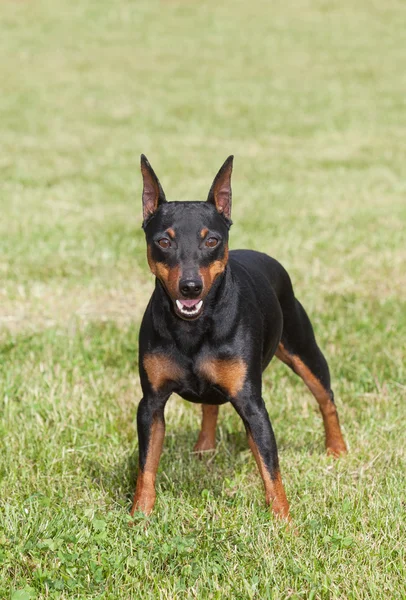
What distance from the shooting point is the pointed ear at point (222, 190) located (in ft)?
14.5

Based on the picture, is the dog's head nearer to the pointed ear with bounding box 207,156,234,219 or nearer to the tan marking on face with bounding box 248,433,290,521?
the pointed ear with bounding box 207,156,234,219

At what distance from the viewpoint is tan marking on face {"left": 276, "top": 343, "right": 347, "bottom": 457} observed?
5348mm

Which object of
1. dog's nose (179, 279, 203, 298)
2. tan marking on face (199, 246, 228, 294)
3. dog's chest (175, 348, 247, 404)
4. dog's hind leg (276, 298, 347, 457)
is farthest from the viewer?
dog's hind leg (276, 298, 347, 457)

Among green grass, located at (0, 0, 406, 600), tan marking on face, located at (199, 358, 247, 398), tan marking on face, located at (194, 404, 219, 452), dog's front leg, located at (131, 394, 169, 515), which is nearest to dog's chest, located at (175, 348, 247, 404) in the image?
tan marking on face, located at (199, 358, 247, 398)

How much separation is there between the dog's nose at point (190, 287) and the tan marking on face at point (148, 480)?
0.82m

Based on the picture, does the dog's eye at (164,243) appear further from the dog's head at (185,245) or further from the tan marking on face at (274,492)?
the tan marking on face at (274,492)

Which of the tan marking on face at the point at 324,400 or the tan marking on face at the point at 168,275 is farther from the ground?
the tan marking on face at the point at 168,275

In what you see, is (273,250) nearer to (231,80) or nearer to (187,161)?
(187,161)

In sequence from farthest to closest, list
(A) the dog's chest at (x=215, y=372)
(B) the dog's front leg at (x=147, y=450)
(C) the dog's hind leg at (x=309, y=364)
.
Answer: (C) the dog's hind leg at (x=309, y=364) < (B) the dog's front leg at (x=147, y=450) < (A) the dog's chest at (x=215, y=372)

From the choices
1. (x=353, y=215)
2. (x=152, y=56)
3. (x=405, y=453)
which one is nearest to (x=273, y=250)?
(x=353, y=215)

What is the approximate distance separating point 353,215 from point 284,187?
2.49 metres

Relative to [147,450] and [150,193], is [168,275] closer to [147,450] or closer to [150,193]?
[150,193]

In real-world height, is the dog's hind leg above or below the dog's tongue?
below

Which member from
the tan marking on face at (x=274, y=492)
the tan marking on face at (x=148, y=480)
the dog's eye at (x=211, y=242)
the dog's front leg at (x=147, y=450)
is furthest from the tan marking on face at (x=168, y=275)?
Result: the tan marking on face at (x=274, y=492)
